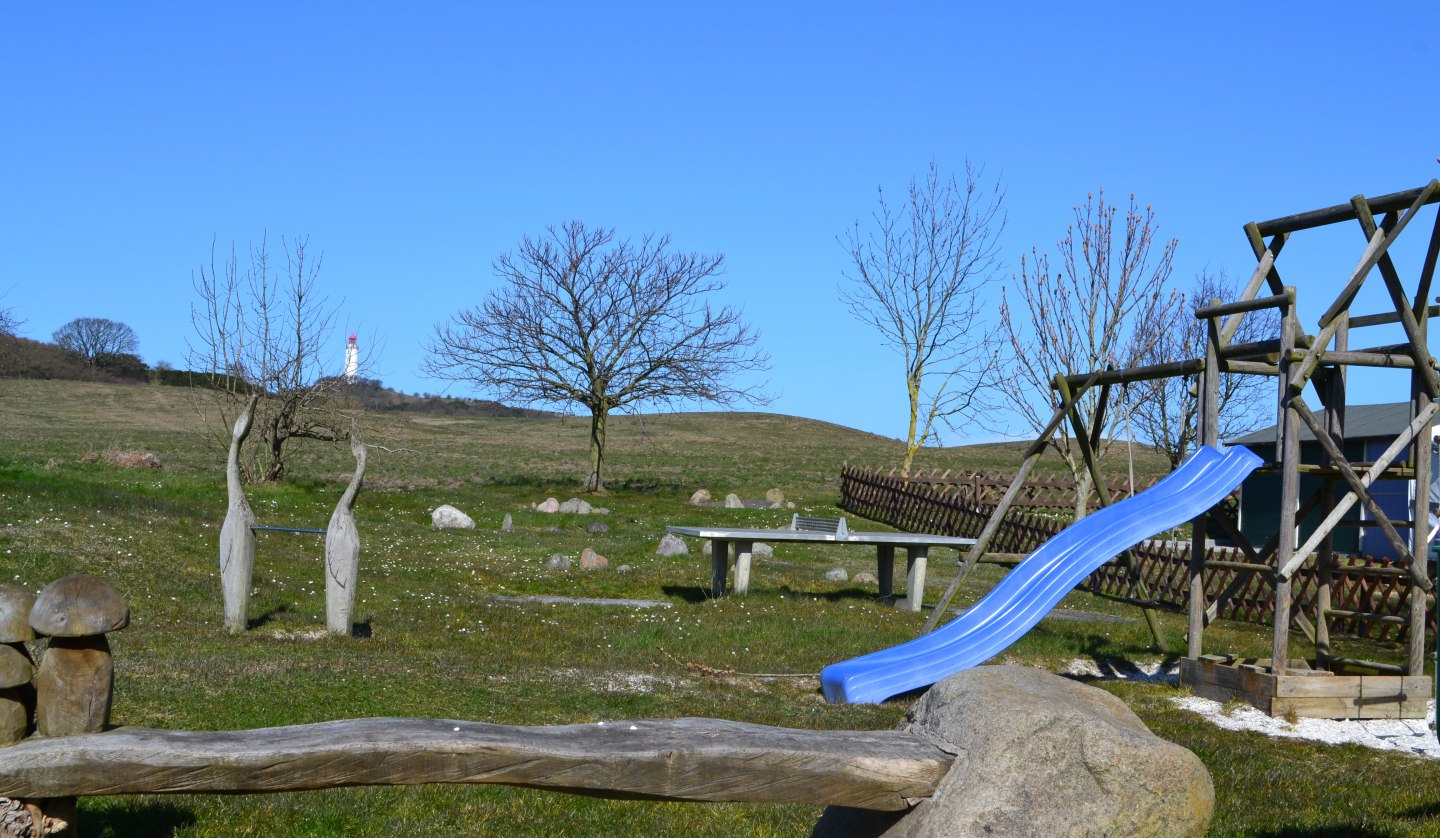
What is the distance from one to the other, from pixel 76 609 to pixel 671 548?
1700cm

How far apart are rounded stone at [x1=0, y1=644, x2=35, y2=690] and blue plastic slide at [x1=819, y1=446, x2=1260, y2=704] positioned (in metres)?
6.23

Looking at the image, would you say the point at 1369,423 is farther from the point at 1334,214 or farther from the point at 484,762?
the point at 484,762

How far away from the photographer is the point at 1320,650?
10.7 m

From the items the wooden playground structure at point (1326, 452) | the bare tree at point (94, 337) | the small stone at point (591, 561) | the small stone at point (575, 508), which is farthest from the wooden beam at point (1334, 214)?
the bare tree at point (94, 337)

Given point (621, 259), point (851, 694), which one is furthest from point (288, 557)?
point (621, 259)

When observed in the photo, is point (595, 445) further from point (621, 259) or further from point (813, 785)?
point (813, 785)

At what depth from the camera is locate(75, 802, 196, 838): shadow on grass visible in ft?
17.1

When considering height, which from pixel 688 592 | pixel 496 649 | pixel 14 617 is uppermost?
pixel 14 617

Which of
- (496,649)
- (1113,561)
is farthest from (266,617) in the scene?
(1113,561)

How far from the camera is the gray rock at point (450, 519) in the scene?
24.0 metres

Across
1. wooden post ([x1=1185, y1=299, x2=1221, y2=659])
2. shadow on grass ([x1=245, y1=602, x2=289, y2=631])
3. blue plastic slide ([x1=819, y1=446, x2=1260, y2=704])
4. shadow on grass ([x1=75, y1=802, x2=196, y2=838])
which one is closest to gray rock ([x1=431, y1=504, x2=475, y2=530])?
shadow on grass ([x1=245, y1=602, x2=289, y2=631])

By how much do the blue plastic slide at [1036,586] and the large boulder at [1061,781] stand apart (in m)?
4.98

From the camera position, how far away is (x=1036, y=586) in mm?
10102

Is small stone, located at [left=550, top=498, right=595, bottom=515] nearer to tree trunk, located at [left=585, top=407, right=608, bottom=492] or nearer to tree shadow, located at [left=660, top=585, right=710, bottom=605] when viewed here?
tree trunk, located at [left=585, top=407, right=608, bottom=492]
